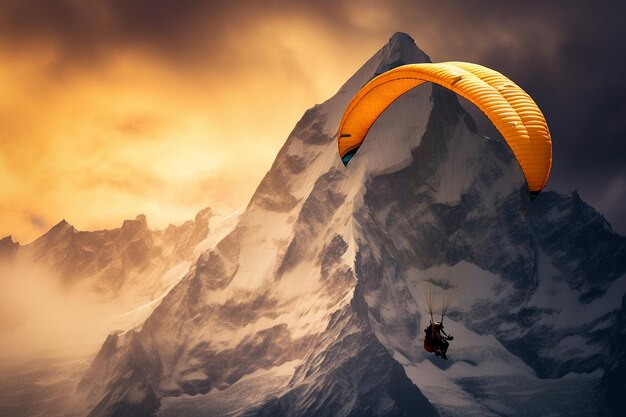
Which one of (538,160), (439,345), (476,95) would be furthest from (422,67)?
(439,345)

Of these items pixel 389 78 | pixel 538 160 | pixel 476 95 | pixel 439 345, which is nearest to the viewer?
pixel 538 160

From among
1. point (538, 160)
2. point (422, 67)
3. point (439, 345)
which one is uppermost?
point (422, 67)

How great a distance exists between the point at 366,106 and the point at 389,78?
176 inches

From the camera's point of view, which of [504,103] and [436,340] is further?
[436,340]

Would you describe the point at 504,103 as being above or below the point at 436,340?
above

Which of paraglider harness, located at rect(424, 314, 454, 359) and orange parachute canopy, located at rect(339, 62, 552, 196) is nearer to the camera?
orange parachute canopy, located at rect(339, 62, 552, 196)

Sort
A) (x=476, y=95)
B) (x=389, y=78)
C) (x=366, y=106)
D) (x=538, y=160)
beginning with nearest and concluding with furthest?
1. (x=538, y=160)
2. (x=476, y=95)
3. (x=389, y=78)
4. (x=366, y=106)

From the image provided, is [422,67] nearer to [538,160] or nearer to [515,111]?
[515,111]

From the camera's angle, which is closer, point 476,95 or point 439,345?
point 476,95

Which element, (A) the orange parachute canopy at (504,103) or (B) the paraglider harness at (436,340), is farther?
(B) the paraglider harness at (436,340)

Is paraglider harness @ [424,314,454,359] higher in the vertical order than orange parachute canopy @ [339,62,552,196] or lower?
lower

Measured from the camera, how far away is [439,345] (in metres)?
40.1

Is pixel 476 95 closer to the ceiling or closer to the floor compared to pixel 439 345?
closer to the ceiling

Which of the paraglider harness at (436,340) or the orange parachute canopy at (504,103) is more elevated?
the orange parachute canopy at (504,103)
